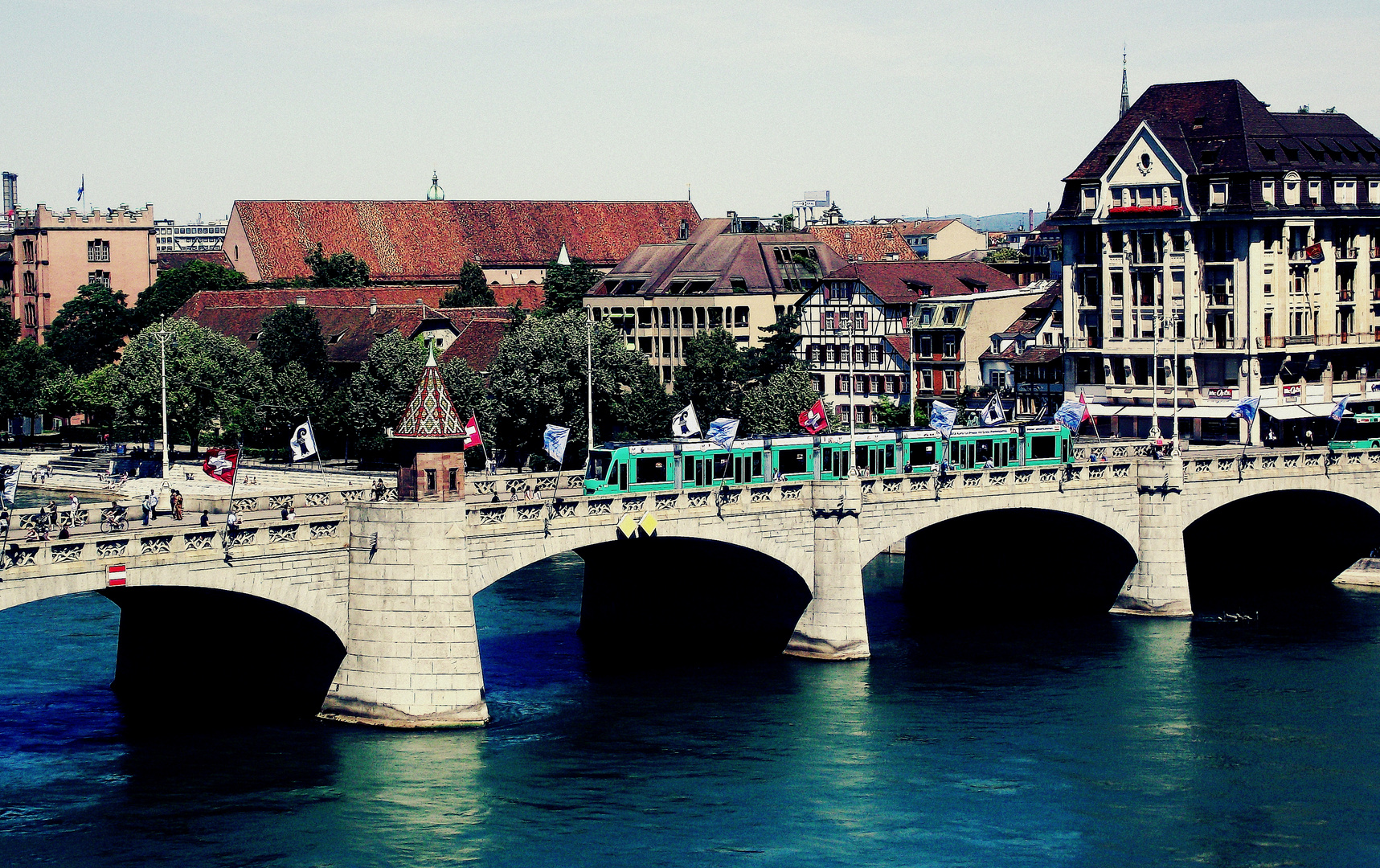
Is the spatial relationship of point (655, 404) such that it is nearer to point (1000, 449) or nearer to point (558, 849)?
point (1000, 449)

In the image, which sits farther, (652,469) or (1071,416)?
(1071,416)

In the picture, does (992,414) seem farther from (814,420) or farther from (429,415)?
(429,415)

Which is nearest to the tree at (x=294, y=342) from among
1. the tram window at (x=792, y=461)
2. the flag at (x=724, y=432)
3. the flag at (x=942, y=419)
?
the flag at (x=942, y=419)

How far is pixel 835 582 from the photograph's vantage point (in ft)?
291

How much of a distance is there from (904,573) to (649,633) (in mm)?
21505

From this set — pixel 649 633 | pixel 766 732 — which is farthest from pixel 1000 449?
pixel 766 732

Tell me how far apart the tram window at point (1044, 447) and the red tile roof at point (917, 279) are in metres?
60.5

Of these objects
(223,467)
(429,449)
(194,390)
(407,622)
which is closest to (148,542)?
(223,467)

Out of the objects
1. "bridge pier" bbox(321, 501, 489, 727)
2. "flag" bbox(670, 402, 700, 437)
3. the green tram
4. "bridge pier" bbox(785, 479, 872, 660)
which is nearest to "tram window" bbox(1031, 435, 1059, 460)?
the green tram

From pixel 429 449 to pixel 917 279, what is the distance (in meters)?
96.4

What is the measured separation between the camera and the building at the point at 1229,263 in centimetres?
13025

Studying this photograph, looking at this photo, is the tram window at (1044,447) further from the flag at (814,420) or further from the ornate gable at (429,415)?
the ornate gable at (429,415)

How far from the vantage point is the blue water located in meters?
64.3

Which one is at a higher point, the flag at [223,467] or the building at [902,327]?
the building at [902,327]
